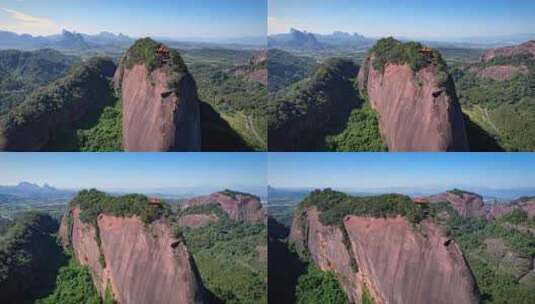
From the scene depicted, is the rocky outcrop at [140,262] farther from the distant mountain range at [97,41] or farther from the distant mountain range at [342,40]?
the distant mountain range at [342,40]

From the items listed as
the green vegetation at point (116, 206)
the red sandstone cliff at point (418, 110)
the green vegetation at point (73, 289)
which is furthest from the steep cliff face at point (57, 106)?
the red sandstone cliff at point (418, 110)

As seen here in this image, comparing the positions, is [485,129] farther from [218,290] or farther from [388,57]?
[218,290]

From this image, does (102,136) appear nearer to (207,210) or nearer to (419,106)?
(207,210)

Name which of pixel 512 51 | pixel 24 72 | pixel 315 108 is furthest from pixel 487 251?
pixel 24 72

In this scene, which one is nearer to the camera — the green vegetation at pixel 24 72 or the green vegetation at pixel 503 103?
the green vegetation at pixel 24 72

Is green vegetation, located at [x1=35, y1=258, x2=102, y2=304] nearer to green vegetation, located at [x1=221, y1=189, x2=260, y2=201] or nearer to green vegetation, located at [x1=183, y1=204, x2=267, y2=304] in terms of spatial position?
green vegetation, located at [x1=183, y1=204, x2=267, y2=304]

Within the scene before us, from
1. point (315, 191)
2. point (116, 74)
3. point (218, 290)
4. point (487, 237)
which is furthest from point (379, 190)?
point (116, 74)
